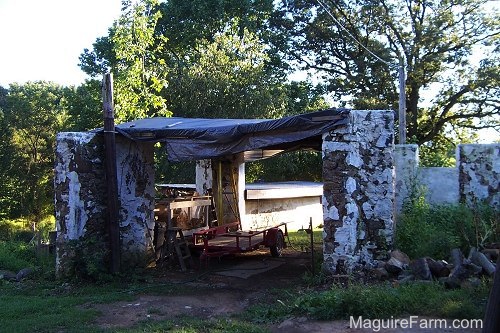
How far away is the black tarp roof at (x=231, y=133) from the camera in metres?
8.45

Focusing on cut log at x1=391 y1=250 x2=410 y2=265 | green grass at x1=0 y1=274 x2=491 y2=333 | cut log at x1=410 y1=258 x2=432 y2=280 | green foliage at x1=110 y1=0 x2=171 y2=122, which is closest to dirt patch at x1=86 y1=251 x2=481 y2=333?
→ green grass at x1=0 y1=274 x2=491 y2=333

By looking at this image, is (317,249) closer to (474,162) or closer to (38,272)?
(474,162)

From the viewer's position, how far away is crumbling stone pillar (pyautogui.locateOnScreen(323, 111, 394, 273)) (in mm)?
8367

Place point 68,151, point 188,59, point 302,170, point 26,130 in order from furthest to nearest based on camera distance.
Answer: point 26,130 < point 302,170 < point 188,59 < point 68,151

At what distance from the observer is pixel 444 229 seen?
878 cm

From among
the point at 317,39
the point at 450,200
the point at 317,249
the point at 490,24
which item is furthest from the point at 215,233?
the point at 490,24

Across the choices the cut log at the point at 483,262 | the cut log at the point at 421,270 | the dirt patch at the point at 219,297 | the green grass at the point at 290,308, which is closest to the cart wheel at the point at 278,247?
the dirt patch at the point at 219,297

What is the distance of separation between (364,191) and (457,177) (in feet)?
Answer: 8.32

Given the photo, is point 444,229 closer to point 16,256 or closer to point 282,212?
point 282,212

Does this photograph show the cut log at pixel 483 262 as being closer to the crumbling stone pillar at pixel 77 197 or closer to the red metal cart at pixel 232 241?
the red metal cart at pixel 232 241

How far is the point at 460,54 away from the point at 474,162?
15.5 metres

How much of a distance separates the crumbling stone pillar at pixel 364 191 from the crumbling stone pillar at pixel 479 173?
2.16 m

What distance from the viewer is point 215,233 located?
11.5m

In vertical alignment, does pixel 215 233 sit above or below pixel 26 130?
below
